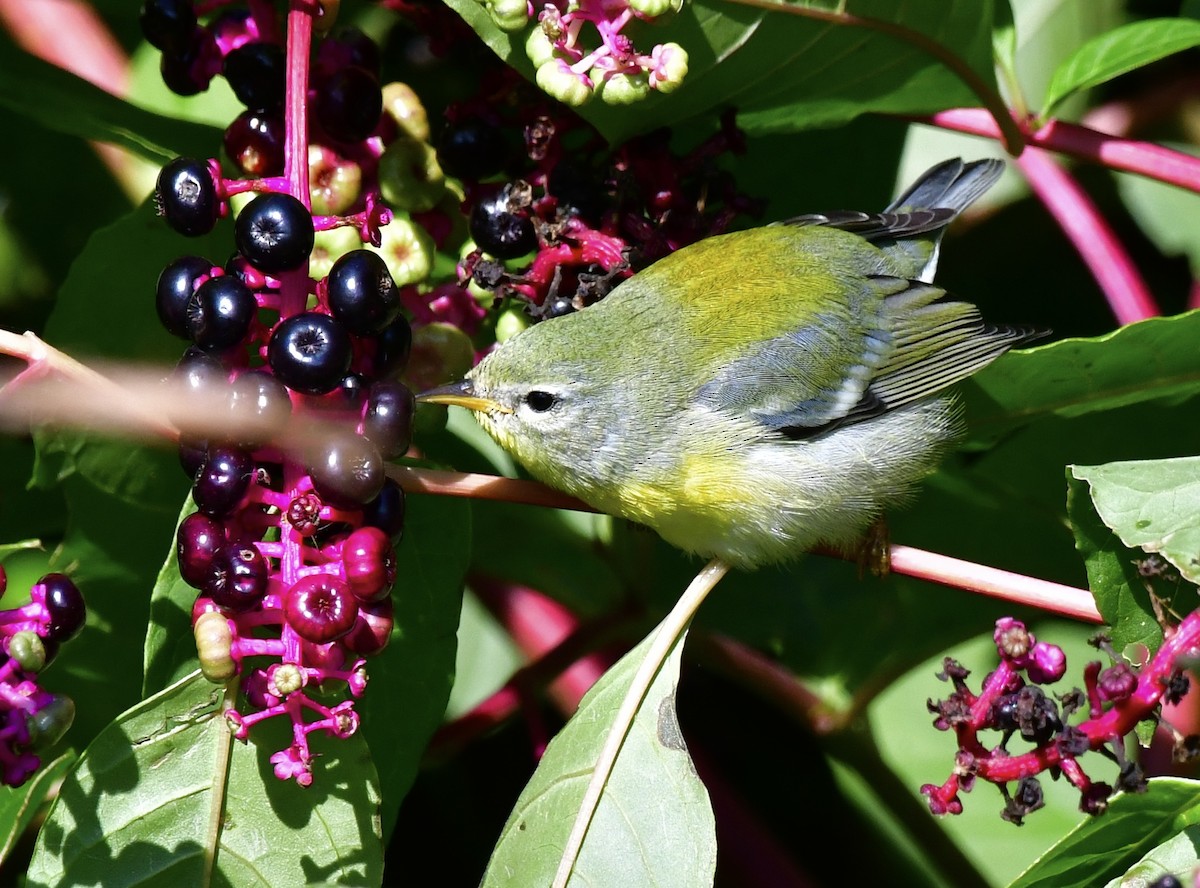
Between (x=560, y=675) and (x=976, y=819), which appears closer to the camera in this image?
(x=560, y=675)

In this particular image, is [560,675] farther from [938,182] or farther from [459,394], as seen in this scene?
[938,182]

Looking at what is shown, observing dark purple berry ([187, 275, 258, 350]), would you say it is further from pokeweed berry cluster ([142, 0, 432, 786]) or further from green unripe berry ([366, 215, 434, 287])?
green unripe berry ([366, 215, 434, 287])

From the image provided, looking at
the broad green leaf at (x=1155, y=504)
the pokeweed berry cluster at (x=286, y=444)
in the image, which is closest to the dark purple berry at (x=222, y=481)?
the pokeweed berry cluster at (x=286, y=444)

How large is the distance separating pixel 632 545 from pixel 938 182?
1281mm

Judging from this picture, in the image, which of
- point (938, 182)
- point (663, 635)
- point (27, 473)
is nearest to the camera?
point (663, 635)

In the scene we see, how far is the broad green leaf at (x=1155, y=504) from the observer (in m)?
2.00

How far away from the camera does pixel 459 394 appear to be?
2.52 m

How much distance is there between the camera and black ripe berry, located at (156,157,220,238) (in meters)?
1.93

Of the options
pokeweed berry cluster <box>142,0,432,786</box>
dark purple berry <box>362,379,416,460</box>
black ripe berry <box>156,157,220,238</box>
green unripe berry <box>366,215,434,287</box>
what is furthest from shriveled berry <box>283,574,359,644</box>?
green unripe berry <box>366,215,434,287</box>

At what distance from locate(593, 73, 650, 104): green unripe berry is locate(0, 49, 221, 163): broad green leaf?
87 centimetres

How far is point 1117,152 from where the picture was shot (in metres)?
2.65

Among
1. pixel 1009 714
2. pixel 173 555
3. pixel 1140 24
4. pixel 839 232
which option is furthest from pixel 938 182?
pixel 173 555

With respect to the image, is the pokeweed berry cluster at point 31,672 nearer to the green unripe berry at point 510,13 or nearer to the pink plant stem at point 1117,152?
the green unripe berry at point 510,13

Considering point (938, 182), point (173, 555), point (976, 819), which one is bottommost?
point (976, 819)
